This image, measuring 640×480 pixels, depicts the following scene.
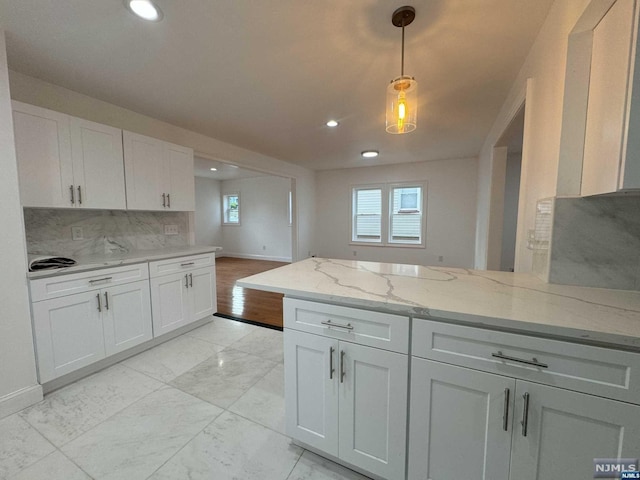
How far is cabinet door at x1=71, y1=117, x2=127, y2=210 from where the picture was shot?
2.14m

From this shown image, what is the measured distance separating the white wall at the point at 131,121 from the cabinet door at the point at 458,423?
3460 millimetres

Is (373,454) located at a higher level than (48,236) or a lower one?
lower

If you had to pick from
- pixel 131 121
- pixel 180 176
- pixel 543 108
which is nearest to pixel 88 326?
pixel 180 176

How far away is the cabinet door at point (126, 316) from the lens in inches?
85.4

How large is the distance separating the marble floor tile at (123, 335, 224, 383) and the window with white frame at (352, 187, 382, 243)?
4.58 m

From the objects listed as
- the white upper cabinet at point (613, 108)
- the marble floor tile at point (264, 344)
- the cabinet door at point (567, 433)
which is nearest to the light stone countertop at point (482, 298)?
the cabinet door at point (567, 433)

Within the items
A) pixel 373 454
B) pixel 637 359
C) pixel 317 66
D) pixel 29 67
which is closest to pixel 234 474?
pixel 373 454

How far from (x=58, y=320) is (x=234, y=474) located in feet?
5.70

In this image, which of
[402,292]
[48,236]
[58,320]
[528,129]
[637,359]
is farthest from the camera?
[48,236]

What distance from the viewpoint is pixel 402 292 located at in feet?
3.78

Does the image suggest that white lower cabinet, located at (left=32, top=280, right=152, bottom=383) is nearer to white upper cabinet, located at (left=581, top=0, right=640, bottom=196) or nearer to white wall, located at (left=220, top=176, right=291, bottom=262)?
white upper cabinet, located at (left=581, top=0, right=640, bottom=196)

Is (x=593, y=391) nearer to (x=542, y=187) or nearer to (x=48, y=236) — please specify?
(x=542, y=187)

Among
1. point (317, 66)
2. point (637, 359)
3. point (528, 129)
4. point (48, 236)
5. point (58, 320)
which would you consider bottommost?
point (58, 320)

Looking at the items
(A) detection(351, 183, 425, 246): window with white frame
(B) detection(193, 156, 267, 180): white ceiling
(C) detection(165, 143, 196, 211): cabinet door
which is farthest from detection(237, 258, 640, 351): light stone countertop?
(B) detection(193, 156, 267, 180): white ceiling
